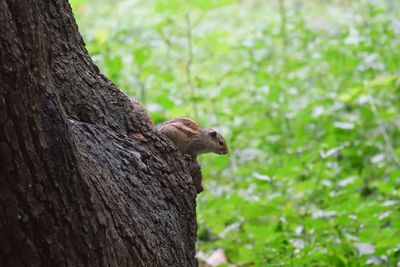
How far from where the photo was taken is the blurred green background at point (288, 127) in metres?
3.81

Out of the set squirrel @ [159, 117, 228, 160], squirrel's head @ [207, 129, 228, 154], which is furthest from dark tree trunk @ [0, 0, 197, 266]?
squirrel's head @ [207, 129, 228, 154]

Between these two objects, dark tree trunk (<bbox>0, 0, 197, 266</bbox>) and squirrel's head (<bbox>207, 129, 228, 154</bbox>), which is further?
squirrel's head (<bbox>207, 129, 228, 154</bbox>)

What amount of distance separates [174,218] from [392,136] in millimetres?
4202

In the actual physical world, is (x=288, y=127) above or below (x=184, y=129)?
above

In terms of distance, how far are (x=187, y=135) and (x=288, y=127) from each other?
10.9 ft

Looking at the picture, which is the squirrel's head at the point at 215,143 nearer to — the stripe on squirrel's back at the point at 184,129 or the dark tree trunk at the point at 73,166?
the stripe on squirrel's back at the point at 184,129

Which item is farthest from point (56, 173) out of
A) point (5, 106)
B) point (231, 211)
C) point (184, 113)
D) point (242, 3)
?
point (242, 3)

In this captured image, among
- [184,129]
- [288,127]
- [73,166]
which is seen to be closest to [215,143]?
[184,129]

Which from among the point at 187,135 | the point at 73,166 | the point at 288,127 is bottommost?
the point at 73,166

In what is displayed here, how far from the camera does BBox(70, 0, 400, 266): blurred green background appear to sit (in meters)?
3.81

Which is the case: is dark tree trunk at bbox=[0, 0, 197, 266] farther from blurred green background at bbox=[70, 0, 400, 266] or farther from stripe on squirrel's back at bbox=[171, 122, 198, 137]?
blurred green background at bbox=[70, 0, 400, 266]

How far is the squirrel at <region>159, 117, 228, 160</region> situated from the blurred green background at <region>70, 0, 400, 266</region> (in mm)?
442

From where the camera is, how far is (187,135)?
3158 millimetres

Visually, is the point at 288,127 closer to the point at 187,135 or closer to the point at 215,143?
the point at 215,143
